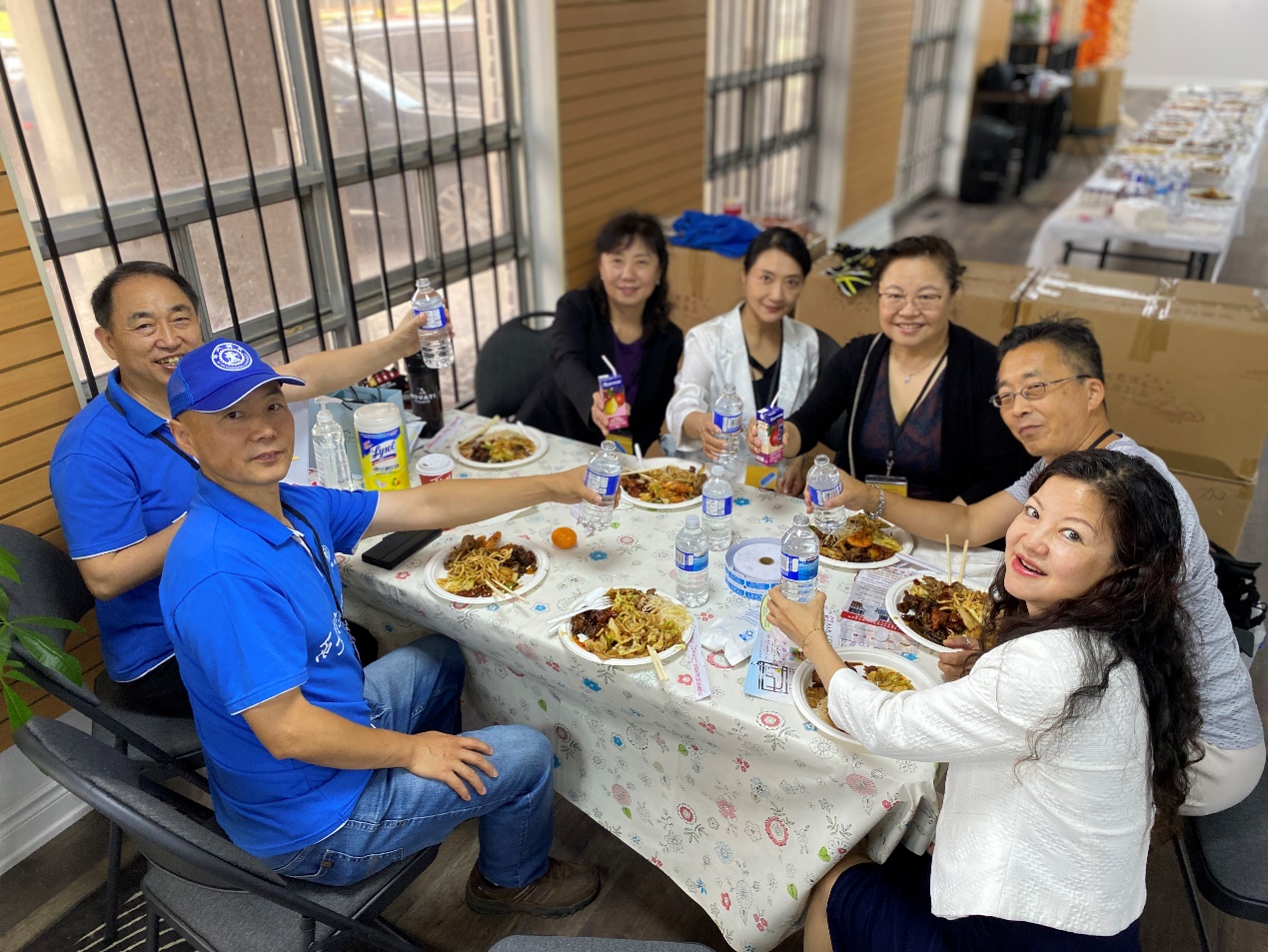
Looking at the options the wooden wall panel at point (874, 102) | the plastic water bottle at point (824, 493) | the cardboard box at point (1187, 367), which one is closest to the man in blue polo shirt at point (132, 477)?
the plastic water bottle at point (824, 493)

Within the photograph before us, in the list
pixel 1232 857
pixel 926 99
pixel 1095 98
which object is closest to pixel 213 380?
pixel 1232 857

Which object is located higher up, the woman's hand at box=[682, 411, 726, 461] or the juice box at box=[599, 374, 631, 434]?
the juice box at box=[599, 374, 631, 434]

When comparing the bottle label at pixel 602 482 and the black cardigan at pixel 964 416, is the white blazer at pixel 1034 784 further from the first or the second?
the black cardigan at pixel 964 416

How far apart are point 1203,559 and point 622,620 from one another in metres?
1.22

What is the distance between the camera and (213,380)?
1528 millimetres

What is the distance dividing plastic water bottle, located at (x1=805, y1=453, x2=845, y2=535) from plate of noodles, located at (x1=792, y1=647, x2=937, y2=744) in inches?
18.6

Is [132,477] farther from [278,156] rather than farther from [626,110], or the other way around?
[626,110]

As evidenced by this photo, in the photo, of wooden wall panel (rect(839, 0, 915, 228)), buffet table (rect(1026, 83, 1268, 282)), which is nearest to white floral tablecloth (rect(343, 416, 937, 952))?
buffet table (rect(1026, 83, 1268, 282))

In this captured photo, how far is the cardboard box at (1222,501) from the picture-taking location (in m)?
3.29

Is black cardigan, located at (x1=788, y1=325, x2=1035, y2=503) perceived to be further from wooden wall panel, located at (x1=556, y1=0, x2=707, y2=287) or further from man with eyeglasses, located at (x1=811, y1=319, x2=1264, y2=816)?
wooden wall panel, located at (x1=556, y1=0, x2=707, y2=287)

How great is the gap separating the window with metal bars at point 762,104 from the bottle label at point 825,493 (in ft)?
12.0

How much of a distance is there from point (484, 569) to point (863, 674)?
0.92m

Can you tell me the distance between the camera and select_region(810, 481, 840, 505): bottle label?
2139 millimetres

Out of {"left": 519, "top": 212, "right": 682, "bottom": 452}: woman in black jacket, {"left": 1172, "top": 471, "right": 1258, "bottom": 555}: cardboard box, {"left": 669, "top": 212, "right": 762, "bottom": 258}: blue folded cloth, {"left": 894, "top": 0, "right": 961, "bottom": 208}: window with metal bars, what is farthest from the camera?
{"left": 894, "top": 0, "right": 961, "bottom": 208}: window with metal bars
